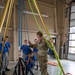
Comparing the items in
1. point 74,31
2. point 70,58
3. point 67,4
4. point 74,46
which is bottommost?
point 70,58

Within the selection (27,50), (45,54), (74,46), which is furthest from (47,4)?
(45,54)

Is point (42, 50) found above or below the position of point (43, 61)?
above

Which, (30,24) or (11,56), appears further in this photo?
(30,24)

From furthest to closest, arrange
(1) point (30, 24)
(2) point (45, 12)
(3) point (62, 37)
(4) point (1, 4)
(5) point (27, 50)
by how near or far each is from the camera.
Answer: (3) point (62, 37), (2) point (45, 12), (1) point (30, 24), (4) point (1, 4), (5) point (27, 50)

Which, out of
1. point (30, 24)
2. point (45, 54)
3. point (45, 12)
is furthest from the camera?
point (45, 12)

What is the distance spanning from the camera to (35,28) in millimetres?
9766

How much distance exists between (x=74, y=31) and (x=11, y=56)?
480 centimetres

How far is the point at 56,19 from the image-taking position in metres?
11.0

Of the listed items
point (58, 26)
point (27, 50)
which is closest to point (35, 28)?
point (58, 26)

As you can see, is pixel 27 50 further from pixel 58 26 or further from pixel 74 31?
pixel 58 26

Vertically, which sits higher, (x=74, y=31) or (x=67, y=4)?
(x=67, y=4)

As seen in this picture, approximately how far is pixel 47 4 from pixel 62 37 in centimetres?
293

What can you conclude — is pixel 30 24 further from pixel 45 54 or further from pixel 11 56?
pixel 45 54

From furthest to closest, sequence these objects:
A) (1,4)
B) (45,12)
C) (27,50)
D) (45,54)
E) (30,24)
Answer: (45,12) < (30,24) < (1,4) < (27,50) < (45,54)
